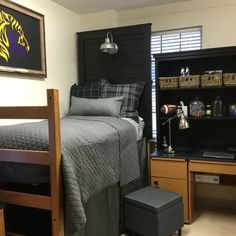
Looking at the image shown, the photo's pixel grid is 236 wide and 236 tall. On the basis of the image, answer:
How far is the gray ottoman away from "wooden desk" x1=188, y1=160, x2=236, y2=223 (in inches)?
14.5

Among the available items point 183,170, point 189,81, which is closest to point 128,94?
point 189,81

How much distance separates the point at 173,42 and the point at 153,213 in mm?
2017

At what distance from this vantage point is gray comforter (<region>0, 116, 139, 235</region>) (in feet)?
5.08

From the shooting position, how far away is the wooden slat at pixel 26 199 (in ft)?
5.26

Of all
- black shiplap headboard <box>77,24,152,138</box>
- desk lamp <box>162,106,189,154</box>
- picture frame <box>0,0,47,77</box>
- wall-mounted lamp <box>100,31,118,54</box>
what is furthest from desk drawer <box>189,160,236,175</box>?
picture frame <box>0,0,47,77</box>

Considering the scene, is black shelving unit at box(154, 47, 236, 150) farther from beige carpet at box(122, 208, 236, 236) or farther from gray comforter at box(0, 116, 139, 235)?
gray comforter at box(0, 116, 139, 235)

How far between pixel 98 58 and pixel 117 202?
1.82 meters

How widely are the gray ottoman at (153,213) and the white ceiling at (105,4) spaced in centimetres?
209

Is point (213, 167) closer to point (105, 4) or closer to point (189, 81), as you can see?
point (189, 81)

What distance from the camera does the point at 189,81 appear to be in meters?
2.92

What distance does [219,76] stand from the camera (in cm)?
279

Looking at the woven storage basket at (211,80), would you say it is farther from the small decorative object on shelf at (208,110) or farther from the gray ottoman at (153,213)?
the gray ottoman at (153,213)

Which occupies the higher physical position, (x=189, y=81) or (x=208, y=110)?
(x=189, y=81)

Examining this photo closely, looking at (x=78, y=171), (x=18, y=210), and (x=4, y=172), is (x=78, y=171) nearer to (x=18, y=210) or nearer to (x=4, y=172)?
(x=4, y=172)
